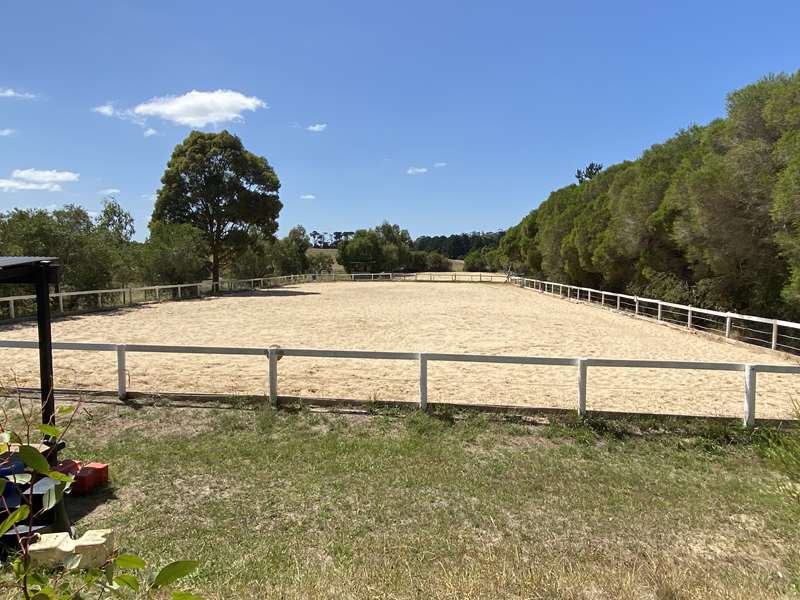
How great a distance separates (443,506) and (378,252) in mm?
78773

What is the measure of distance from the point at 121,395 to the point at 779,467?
791 cm

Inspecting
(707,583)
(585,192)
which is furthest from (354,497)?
(585,192)

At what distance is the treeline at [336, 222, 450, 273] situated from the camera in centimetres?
8075

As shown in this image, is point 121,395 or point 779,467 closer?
point 779,467

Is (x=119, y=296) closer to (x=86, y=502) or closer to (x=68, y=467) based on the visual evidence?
(x=86, y=502)

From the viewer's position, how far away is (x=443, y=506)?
437 centimetres

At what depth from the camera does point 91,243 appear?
23.1 metres

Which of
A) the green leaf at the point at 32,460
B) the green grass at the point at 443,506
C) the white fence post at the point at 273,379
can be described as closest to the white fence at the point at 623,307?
the green grass at the point at 443,506

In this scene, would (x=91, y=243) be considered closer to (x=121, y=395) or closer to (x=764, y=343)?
(x=121, y=395)

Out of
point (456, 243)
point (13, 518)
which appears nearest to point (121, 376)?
point (13, 518)

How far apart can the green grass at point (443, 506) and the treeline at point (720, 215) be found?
9.35 m

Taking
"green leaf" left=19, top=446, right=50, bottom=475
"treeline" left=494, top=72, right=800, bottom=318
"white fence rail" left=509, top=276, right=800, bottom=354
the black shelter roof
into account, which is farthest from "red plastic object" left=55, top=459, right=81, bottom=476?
Result: "white fence rail" left=509, top=276, right=800, bottom=354

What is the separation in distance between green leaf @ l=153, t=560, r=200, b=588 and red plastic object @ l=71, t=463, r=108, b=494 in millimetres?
3882

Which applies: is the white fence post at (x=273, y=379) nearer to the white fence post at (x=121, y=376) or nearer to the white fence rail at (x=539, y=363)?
the white fence rail at (x=539, y=363)
